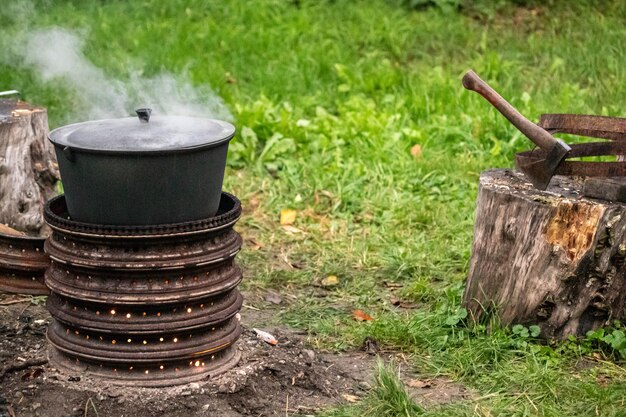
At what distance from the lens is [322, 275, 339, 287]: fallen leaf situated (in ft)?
19.9

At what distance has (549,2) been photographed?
418 inches

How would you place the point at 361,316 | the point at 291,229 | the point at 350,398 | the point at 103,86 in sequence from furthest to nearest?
1. the point at 103,86
2. the point at 291,229
3. the point at 361,316
4. the point at 350,398

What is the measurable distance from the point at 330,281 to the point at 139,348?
6.52 feet

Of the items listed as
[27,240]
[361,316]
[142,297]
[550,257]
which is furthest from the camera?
[361,316]

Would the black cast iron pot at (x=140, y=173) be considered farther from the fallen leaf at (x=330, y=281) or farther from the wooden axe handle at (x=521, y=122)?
the fallen leaf at (x=330, y=281)

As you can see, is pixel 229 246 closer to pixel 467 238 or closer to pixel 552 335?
pixel 552 335

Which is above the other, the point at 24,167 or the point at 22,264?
the point at 24,167

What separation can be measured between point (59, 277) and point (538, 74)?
608cm

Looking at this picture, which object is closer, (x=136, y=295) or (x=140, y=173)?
(x=140, y=173)

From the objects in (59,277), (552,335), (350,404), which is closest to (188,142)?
(59,277)

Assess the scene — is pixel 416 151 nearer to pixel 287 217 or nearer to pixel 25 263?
pixel 287 217

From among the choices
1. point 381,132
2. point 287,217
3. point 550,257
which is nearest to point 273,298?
point 287,217

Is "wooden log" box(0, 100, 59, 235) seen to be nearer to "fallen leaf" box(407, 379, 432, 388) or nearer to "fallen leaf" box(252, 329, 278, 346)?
"fallen leaf" box(252, 329, 278, 346)

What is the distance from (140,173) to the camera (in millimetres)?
4102
